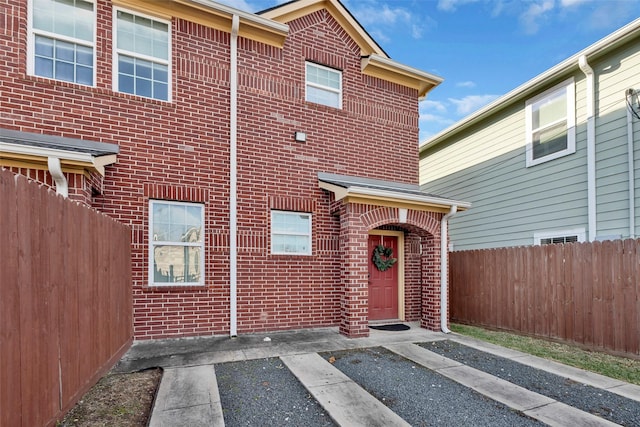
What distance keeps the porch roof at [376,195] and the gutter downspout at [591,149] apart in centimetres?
279

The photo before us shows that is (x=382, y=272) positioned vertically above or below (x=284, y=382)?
above

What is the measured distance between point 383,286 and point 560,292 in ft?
11.4

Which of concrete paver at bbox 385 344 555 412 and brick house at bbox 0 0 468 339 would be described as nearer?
concrete paver at bbox 385 344 555 412

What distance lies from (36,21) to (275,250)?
222 inches

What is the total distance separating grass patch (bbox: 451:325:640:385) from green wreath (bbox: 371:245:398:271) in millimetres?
2078

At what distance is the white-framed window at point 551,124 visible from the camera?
812 cm

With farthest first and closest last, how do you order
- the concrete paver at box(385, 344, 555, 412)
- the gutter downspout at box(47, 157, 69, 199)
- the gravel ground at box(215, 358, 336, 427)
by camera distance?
the gutter downspout at box(47, 157, 69, 199) → the concrete paver at box(385, 344, 555, 412) → the gravel ground at box(215, 358, 336, 427)

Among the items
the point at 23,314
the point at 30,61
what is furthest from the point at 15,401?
the point at 30,61

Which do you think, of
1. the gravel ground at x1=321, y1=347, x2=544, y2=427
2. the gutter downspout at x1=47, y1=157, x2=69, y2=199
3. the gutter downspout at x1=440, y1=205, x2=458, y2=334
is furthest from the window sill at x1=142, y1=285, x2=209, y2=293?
the gutter downspout at x1=440, y1=205, x2=458, y2=334

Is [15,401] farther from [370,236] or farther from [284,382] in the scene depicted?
[370,236]

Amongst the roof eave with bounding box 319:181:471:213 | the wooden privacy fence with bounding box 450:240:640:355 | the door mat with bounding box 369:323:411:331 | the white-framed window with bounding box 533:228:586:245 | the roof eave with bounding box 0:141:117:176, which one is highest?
the roof eave with bounding box 0:141:117:176

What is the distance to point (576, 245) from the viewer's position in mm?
6109

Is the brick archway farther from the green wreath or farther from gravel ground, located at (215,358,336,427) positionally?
gravel ground, located at (215,358,336,427)

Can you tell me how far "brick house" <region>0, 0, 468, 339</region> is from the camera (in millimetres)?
5520
